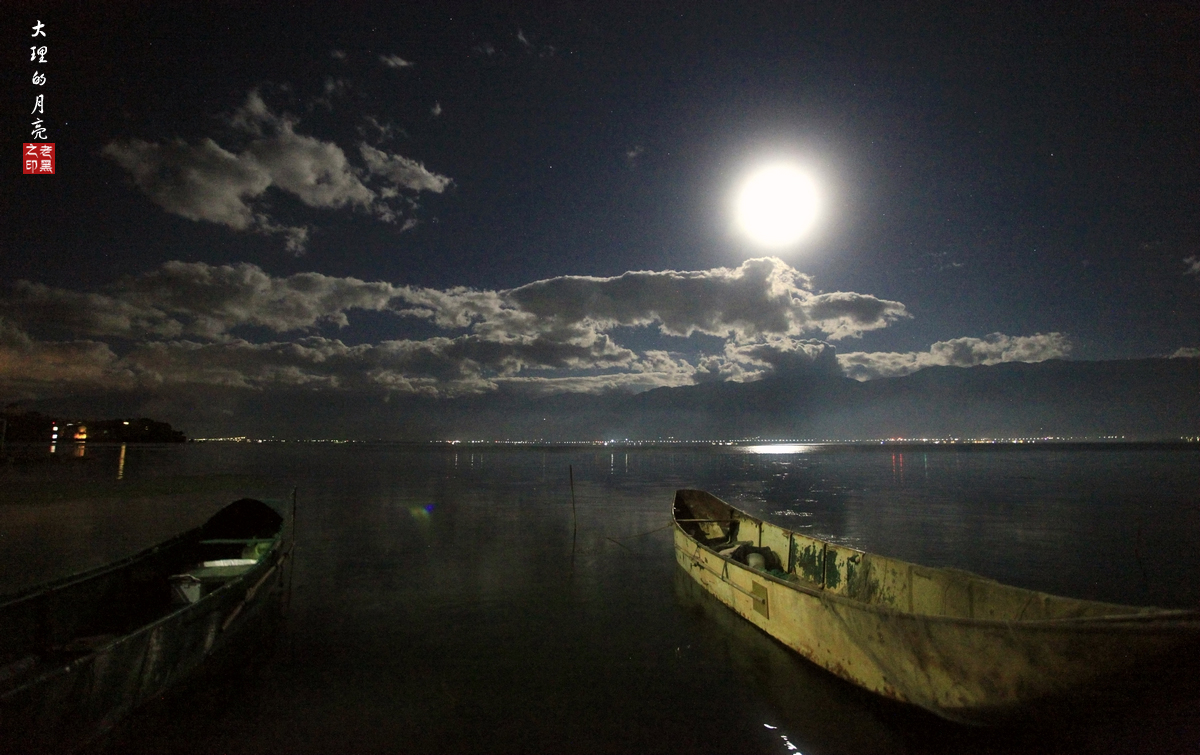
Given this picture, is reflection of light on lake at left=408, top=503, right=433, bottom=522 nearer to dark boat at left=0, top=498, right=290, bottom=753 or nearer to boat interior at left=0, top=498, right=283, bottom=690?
boat interior at left=0, top=498, right=283, bottom=690

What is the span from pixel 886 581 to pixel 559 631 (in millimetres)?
6740

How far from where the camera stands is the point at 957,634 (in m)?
6.68

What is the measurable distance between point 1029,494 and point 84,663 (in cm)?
4954

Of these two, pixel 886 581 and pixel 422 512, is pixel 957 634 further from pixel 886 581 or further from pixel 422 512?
pixel 422 512

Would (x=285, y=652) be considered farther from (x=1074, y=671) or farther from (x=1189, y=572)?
→ (x=1189, y=572)

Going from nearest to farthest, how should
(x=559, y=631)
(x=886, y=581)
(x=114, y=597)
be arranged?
(x=886, y=581), (x=114, y=597), (x=559, y=631)

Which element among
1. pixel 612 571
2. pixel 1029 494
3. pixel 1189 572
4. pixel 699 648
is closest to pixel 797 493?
pixel 1029 494

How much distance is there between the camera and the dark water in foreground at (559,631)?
7.71m

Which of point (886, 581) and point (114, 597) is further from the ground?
point (886, 581)

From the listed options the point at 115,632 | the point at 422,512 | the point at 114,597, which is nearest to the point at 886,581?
the point at 115,632

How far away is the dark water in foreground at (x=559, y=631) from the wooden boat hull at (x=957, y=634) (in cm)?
48

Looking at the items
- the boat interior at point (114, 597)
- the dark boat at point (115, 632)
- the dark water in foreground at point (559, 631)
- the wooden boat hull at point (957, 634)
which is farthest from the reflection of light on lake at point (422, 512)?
the wooden boat hull at point (957, 634)

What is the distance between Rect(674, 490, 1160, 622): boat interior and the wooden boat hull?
0.07 ft

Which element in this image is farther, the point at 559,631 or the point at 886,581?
the point at 559,631
